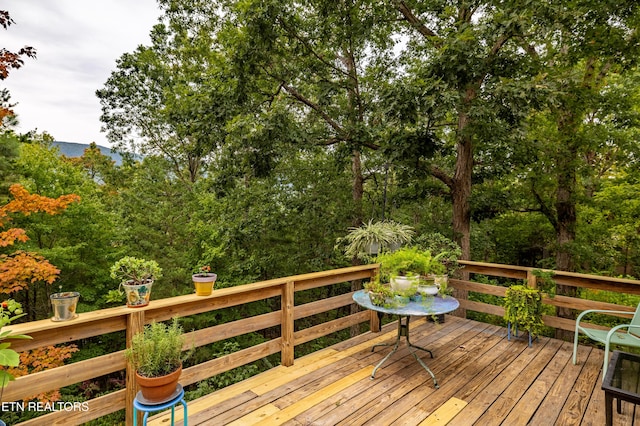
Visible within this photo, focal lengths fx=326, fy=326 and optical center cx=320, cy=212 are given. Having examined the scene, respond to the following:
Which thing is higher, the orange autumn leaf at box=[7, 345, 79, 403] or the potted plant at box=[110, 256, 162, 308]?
the potted plant at box=[110, 256, 162, 308]

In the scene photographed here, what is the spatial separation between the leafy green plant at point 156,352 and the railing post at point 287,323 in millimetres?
1195

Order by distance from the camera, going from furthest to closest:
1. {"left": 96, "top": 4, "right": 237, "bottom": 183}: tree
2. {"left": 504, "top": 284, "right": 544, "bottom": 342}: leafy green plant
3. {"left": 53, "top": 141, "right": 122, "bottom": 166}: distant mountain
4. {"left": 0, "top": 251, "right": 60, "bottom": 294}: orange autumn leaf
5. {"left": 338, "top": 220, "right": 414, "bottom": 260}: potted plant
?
{"left": 53, "top": 141, "right": 122, "bottom": 166}: distant mountain < {"left": 96, "top": 4, "right": 237, "bottom": 183}: tree < {"left": 0, "top": 251, "right": 60, "bottom": 294}: orange autumn leaf < {"left": 338, "top": 220, "right": 414, "bottom": 260}: potted plant < {"left": 504, "top": 284, "right": 544, "bottom": 342}: leafy green plant

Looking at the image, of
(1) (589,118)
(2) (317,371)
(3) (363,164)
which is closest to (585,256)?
(1) (589,118)

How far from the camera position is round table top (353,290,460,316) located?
262cm

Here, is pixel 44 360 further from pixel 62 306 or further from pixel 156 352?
pixel 156 352

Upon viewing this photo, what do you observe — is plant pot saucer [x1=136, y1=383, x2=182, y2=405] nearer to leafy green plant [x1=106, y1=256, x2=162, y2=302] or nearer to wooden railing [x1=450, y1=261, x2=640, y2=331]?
leafy green plant [x1=106, y1=256, x2=162, y2=302]

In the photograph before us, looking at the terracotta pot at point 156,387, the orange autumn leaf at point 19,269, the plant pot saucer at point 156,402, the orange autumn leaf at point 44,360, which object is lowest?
the orange autumn leaf at point 44,360

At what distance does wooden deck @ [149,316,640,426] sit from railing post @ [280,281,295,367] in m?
0.10

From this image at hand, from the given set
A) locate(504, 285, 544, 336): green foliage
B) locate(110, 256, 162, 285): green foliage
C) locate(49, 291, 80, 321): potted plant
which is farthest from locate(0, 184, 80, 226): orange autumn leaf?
locate(504, 285, 544, 336): green foliage

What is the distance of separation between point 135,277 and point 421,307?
2194 mm

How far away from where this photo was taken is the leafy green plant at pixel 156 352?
1.79 m

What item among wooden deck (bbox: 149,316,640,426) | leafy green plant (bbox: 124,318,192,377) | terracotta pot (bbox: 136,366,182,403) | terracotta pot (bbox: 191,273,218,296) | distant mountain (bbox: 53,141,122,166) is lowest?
wooden deck (bbox: 149,316,640,426)

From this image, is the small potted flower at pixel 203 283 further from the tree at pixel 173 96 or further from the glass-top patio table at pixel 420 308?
the tree at pixel 173 96

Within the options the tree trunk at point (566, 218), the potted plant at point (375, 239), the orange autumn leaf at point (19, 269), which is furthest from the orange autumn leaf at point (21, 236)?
the tree trunk at point (566, 218)
